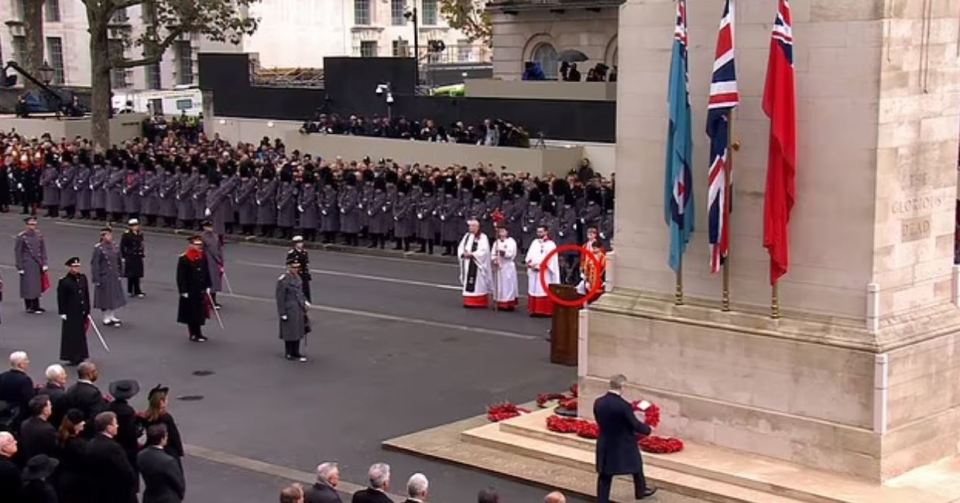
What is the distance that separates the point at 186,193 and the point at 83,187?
140 inches

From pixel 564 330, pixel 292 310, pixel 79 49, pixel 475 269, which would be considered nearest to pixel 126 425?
pixel 292 310

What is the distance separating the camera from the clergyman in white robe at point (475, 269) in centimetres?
2312

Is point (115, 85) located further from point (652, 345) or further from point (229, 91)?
point (652, 345)

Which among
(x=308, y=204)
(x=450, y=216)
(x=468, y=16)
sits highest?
(x=468, y=16)

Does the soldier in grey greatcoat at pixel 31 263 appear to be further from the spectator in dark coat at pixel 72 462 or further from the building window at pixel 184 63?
the building window at pixel 184 63

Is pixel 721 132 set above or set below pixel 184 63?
below

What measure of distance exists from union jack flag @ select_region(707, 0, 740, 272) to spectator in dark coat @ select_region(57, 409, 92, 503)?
6287 millimetres

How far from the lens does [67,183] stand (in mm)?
34156

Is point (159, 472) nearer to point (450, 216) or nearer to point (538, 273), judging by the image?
point (538, 273)

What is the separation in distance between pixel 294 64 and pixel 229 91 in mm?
23029

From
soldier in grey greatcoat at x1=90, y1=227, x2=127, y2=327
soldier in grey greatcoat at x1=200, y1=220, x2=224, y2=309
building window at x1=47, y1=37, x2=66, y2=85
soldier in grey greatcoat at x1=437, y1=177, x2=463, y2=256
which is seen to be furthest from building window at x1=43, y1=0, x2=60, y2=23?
soldier in grey greatcoat at x1=90, y1=227, x2=127, y2=327

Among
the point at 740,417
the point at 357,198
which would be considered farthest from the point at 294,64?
the point at 740,417

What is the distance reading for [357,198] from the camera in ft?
96.4

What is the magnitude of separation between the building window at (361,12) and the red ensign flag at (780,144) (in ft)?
190
